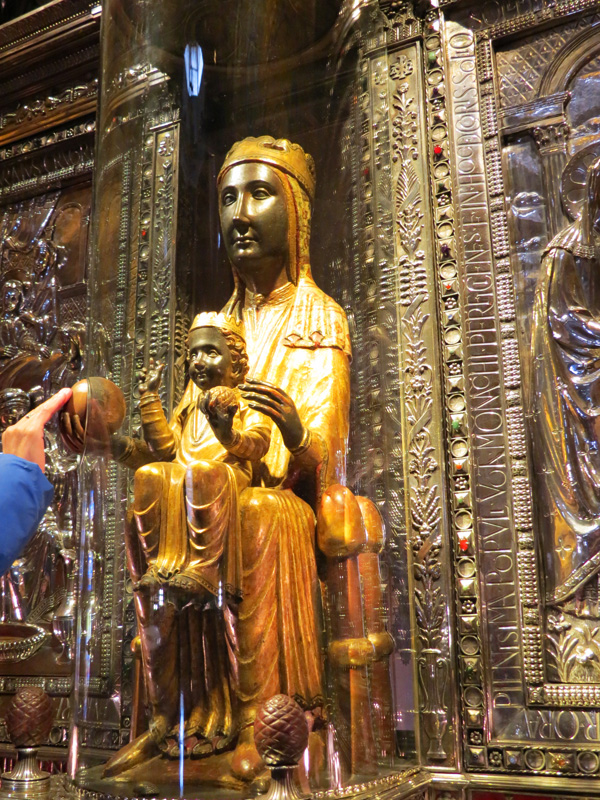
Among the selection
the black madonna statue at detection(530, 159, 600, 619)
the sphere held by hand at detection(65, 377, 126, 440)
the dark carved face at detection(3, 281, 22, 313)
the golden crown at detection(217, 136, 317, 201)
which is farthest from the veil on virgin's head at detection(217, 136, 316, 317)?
the dark carved face at detection(3, 281, 22, 313)

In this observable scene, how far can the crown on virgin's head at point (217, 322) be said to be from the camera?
245 centimetres

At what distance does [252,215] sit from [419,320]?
2.54 ft

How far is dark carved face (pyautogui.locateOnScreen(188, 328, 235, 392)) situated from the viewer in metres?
2.43

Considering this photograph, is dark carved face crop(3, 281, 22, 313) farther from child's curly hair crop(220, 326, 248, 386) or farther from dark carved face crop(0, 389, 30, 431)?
child's curly hair crop(220, 326, 248, 386)

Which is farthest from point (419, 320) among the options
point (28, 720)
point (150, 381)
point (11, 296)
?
point (11, 296)

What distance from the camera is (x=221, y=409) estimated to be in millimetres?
2264

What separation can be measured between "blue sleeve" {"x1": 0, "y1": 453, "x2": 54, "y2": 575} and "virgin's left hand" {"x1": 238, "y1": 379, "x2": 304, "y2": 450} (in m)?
0.85

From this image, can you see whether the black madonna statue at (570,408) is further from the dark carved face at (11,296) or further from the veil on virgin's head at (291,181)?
the dark carved face at (11,296)

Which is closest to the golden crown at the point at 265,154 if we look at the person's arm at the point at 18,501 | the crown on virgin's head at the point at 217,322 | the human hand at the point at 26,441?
the crown on virgin's head at the point at 217,322

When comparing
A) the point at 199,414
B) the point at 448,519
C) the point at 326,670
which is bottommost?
the point at 326,670

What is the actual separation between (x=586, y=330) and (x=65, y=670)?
238cm

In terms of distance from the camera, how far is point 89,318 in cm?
287

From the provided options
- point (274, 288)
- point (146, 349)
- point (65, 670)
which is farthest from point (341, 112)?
point (65, 670)

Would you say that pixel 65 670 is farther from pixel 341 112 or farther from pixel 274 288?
pixel 341 112
